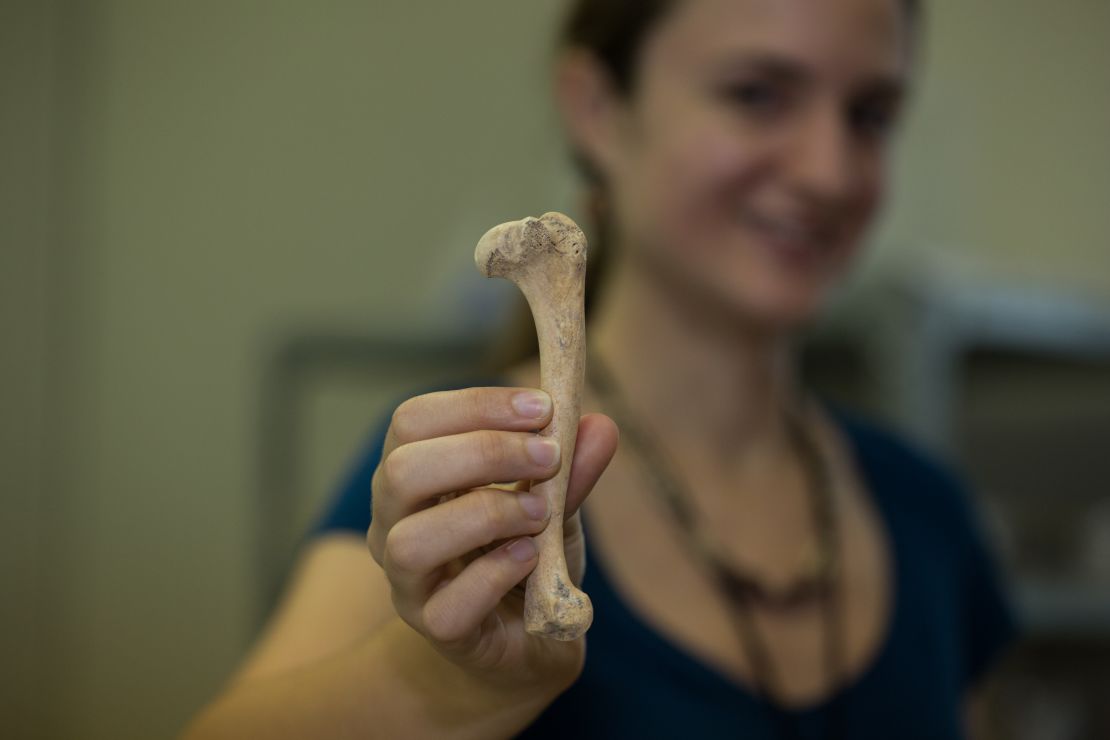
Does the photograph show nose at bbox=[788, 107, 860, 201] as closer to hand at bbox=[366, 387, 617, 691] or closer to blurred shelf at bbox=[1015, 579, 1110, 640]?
hand at bbox=[366, 387, 617, 691]

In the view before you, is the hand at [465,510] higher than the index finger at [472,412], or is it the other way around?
the index finger at [472,412]

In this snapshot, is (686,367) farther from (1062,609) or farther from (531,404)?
(1062,609)

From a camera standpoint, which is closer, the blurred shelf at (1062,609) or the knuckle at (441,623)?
the knuckle at (441,623)

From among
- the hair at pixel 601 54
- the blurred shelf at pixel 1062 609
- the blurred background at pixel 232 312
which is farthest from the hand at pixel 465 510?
the blurred background at pixel 232 312

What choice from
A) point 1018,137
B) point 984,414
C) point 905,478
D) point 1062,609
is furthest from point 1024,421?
point 905,478

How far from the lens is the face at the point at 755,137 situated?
2.33 feet

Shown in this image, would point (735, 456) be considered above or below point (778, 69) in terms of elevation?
below

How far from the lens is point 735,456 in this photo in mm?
806

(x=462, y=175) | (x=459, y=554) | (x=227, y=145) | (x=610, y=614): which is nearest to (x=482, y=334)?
(x=462, y=175)

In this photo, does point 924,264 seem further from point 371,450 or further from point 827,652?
point 371,450

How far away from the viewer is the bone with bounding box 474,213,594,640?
12.9 inches

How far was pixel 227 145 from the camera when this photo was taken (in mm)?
1657

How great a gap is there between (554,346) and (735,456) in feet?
1.60

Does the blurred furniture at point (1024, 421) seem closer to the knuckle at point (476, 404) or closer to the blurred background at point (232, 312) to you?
the blurred background at point (232, 312)
